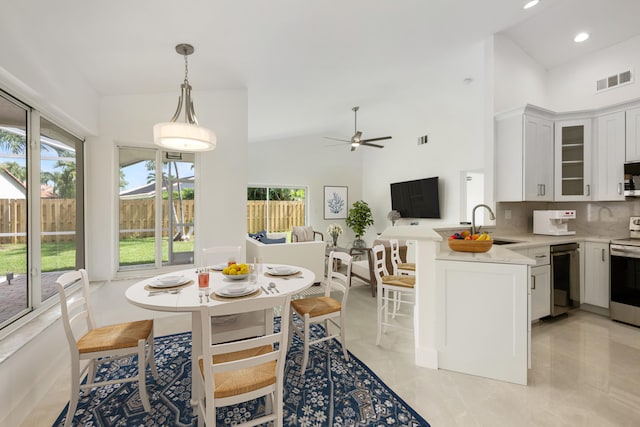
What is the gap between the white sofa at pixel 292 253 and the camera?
13.0ft

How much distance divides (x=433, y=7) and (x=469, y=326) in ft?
9.30

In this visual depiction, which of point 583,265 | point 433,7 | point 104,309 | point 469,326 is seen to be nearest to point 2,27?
point 104,309

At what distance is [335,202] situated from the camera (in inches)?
304

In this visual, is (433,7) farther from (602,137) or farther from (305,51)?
(602,137)

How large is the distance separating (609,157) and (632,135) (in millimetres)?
289

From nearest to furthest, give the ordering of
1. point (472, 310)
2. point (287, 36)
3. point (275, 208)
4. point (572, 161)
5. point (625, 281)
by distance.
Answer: point (472, 310) → point (287, 36) → point (625, 281) → point (572, 161) → point (275, 208)

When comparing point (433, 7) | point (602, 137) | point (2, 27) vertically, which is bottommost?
point (602, 137)

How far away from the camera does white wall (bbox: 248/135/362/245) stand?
6988mm

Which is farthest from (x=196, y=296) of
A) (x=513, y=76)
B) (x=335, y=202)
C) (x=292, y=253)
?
(x=335, y=202)

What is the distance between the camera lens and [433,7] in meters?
2.71

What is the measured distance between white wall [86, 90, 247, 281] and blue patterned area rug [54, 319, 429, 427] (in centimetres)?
150

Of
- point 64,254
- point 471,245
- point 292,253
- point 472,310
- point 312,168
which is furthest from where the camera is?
point 312,168

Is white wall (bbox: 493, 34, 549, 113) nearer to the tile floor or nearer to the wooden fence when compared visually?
the tile floor

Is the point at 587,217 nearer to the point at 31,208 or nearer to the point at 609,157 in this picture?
the point at 609,157
